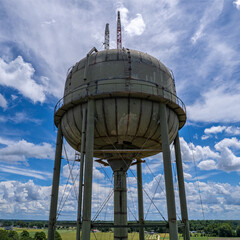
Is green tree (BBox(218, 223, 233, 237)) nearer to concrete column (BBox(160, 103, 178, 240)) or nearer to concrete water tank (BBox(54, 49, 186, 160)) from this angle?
concrete water tank (BBox(54, 49, 186, 160))

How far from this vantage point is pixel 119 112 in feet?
42.1

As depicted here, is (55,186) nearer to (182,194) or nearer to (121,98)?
(121,98)

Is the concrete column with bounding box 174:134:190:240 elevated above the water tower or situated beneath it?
situated beneath

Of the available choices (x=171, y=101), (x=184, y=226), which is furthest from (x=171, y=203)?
(x=171, y=101)

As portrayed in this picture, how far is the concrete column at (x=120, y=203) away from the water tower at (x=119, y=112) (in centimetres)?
6

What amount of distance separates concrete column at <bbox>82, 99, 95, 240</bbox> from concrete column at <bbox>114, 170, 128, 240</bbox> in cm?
482

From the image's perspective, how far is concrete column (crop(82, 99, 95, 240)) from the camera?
36.0 feet

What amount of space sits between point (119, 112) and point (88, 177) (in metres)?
3.75

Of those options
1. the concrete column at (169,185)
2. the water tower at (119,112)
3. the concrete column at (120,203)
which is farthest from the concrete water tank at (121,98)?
the concrete column at (120,203)

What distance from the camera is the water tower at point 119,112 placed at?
40.4 ft

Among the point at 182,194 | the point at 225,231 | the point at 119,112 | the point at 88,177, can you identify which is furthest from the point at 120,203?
the point at 225,231

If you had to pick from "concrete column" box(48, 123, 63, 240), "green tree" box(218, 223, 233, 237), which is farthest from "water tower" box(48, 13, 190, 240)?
"green tree" box(218, 223, 233, 237)

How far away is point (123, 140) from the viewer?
14.4 metres

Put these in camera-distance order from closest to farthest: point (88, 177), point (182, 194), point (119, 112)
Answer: point (88, 177) → point (119, 112) → point (182, 194)
